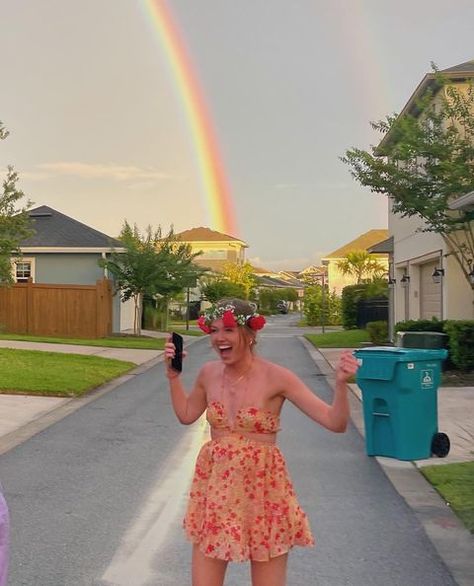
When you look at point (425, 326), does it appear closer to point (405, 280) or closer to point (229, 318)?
point (405, 280)

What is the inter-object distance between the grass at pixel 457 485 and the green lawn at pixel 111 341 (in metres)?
17.4

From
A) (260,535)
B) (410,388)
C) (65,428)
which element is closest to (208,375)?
(260,535)

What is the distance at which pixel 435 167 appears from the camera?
53.4ft

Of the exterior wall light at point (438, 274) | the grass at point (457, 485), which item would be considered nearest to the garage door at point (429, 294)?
the exterior wall light at point (438, 274)

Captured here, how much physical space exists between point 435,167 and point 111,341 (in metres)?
13.6

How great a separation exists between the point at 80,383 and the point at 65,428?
13.4ft

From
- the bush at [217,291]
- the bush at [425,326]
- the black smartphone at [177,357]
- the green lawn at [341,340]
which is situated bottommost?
the green lawn at [341,340]

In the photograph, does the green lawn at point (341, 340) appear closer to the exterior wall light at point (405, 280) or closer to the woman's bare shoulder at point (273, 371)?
the exterior wall light at point (405, 280)

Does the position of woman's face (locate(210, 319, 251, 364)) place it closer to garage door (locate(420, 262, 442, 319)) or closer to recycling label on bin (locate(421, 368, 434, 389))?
recycling label on bin (locate(421, 368, 434, 389))

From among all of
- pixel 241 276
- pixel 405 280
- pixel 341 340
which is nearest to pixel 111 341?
pixel 341 340

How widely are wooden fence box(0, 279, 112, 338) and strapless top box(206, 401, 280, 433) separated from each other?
24026 millimetres

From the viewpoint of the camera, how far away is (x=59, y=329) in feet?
89.5

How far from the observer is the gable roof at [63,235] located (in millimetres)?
29781

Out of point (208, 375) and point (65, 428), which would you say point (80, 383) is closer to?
point (65, 428)
